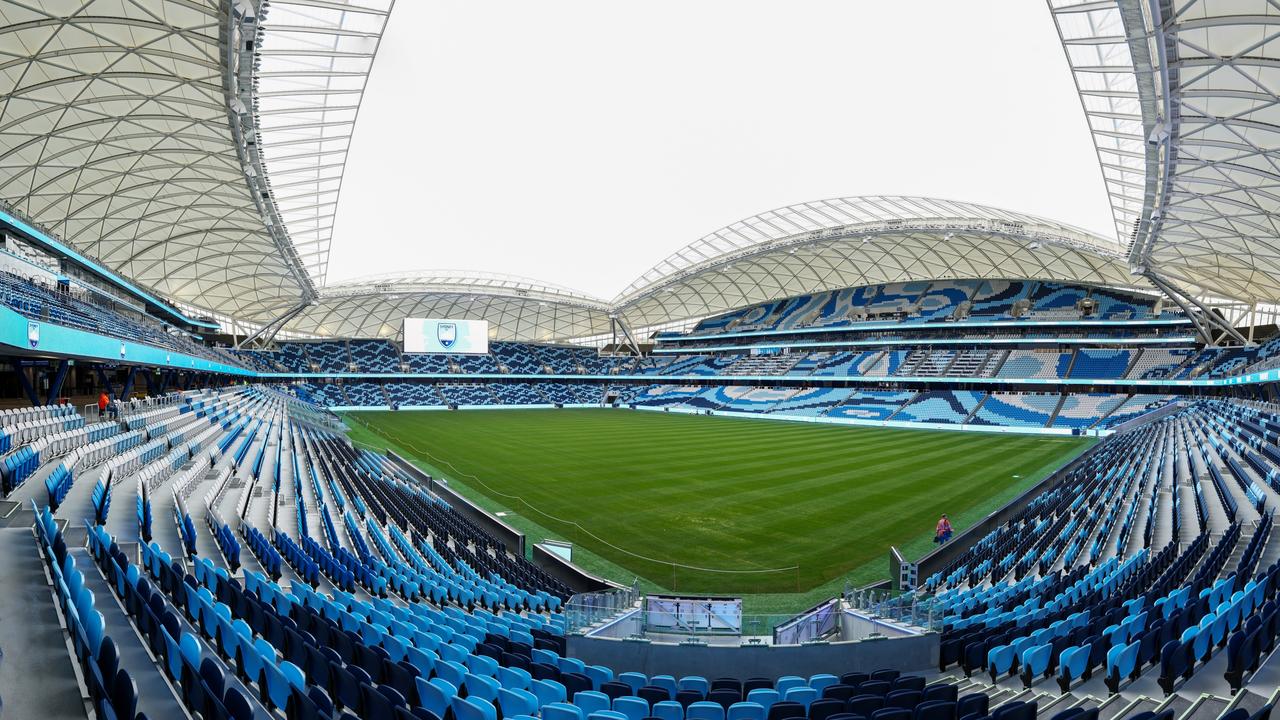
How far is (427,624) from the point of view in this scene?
7820mm

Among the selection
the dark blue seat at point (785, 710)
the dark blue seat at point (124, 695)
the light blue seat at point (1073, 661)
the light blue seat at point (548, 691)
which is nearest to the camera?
the dark blue seat at point (124, 695)

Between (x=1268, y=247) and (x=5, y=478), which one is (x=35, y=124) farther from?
(x=1268, y=247)

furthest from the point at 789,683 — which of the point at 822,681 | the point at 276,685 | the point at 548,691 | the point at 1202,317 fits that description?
the point at 1202,317

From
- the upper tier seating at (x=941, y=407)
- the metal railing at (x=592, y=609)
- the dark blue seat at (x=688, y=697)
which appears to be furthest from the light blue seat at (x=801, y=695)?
the upper tier seating at (x=941, y=407)

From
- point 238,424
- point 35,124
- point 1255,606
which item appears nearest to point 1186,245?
point 1255,606

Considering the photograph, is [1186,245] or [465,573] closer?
[465,573]

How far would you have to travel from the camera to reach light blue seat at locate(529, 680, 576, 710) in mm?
5734

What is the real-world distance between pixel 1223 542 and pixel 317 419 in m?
36.3

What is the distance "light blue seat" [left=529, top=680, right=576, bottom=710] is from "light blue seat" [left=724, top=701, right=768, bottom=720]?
1.43 metres

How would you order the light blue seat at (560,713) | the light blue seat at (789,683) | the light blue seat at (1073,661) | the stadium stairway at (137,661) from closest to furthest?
the stadium stairway at (137,661) → the light blue seat at (560,713) → the light blue seat at (1073,661) → the light blue seat at (789,683)

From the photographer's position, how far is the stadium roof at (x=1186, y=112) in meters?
14.9

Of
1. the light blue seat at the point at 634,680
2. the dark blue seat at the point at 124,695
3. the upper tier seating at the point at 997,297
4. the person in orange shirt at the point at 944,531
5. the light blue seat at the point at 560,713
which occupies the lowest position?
the person in orange shirt at the point at 944,531

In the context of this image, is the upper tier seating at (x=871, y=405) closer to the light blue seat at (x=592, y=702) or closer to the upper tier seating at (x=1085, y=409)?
the upper tier seating at (x=1085, y=409)

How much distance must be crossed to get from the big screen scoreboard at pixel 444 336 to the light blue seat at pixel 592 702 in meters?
57.2
